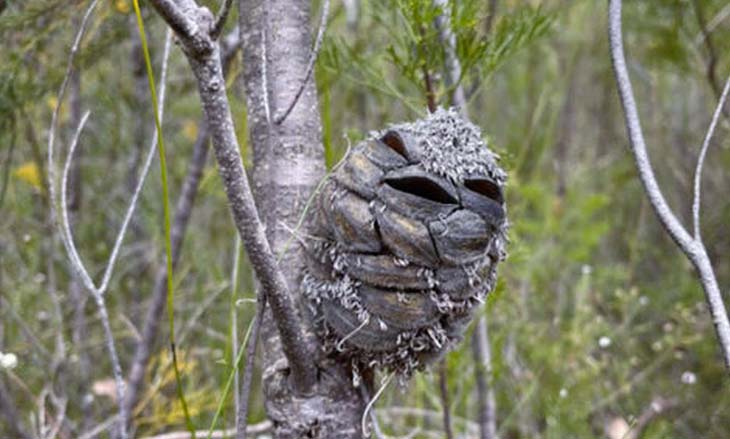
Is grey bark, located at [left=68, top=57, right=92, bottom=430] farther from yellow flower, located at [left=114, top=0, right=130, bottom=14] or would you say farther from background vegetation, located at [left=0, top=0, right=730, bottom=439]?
yellow flower, located at [left=114, top=0, right=130, bottom=14]

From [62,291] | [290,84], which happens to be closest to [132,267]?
[62,291]

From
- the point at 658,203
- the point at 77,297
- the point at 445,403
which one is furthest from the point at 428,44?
the point at 77,297

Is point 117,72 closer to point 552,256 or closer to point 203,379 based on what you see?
point 203,379

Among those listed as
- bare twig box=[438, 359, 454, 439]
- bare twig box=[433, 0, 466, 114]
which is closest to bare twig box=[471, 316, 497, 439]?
bare twig box=[438, 359, 454, 439]

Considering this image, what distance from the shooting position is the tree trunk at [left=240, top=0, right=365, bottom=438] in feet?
2.72

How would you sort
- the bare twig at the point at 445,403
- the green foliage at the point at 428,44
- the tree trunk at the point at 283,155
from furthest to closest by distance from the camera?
the bare twig at the point at 445,403
the green foliage at the point at 428,44
the tree trunk at the point at 283,155

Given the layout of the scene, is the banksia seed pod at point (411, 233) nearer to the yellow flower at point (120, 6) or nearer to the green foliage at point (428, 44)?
the green foliage at point (428, 44)

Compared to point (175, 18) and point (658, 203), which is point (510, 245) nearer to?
point (658, 203)

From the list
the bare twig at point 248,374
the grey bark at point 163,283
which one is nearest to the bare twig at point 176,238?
the grey bark at point 163,283

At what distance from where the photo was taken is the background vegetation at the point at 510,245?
1443 millimetres

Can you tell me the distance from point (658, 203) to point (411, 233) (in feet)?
0.85

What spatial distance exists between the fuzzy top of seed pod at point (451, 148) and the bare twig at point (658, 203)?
0.15 meters

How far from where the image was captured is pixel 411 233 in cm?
71

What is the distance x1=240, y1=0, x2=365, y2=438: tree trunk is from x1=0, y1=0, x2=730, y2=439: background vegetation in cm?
17
